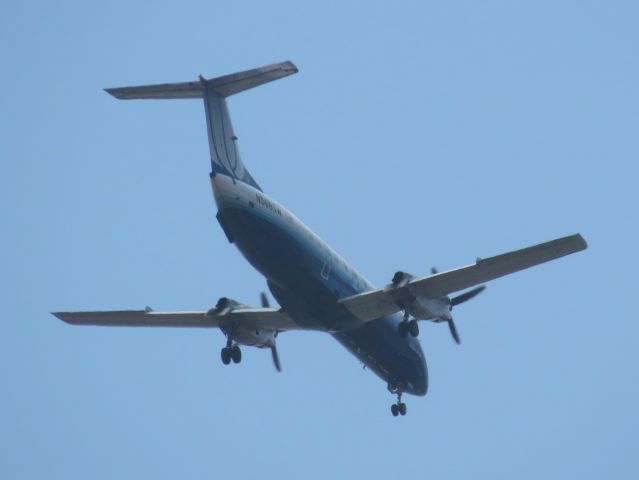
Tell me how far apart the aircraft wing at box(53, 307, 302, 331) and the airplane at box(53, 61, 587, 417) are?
37 millimetres

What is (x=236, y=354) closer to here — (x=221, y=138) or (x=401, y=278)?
(x=401, y=278)

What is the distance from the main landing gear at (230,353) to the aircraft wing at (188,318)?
0.88 m

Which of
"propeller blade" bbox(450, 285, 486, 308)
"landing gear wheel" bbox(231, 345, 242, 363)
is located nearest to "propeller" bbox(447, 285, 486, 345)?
"propeller blade" bbox(450, 285, 486, 308)

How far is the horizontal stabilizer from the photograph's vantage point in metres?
32.4

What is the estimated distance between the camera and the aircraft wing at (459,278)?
33.3 metres

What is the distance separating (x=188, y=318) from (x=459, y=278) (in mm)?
10806

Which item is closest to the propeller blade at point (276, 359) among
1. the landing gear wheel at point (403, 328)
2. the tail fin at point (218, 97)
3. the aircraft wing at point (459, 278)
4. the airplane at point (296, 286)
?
the airplane at point (296, 286)

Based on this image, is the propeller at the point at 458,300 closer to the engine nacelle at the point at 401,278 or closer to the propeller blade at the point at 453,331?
the propeller blade at the point at 453,331

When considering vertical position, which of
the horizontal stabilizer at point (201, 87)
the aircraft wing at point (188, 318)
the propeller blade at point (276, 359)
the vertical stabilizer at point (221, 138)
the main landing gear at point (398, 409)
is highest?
the horizontal stabilizer at point (201, 87)

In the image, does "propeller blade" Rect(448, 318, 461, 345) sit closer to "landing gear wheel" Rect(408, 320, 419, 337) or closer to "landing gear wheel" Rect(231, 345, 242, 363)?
"landing gear wheel" Rect(408, 320, 419, 337)

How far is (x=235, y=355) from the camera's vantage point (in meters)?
39.4

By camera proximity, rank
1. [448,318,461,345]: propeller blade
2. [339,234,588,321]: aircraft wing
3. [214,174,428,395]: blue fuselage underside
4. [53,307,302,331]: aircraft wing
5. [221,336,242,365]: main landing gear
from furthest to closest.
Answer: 1. [53,307,302,331]: aircraft wing
2. [221,336,242,365]: main landing gear
3. [448,318,461,345]: propeller blade
4. [339,234,588,321]: aircraft wing
5. [214,174,428,395]: blue fuselage underside

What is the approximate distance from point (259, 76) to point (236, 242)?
505cm

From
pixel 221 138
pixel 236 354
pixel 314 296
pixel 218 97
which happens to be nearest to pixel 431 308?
pixel 314 296
